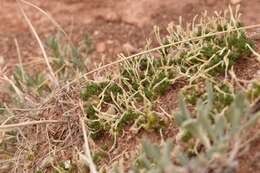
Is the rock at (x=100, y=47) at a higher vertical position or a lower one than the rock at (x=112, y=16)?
lower

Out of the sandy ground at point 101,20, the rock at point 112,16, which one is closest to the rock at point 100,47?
the sandy ground at point 101,20

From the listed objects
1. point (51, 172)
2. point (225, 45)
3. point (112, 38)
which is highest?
point (225, 45)

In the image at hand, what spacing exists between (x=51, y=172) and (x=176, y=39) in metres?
0.57

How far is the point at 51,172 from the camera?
173 centimetres

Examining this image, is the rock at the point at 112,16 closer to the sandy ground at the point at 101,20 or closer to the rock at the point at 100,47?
the sandy ground at the point at 101,20

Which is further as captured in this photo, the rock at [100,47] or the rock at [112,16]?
the rock at [112,16]

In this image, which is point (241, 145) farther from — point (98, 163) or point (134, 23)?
point (134, 23)

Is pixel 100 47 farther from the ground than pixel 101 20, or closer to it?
closer to it

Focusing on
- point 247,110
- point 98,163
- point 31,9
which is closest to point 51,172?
point 98,163

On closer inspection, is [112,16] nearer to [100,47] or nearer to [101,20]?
[101,20]

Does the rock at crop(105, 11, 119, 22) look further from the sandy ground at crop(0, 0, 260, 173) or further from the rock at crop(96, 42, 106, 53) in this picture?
the rock at crop(96, 42, 106, 53)

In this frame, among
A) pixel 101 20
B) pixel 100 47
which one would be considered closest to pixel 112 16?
pixel 101 20

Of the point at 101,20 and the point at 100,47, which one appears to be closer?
the point at 100,47

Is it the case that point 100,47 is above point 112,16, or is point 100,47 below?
below
